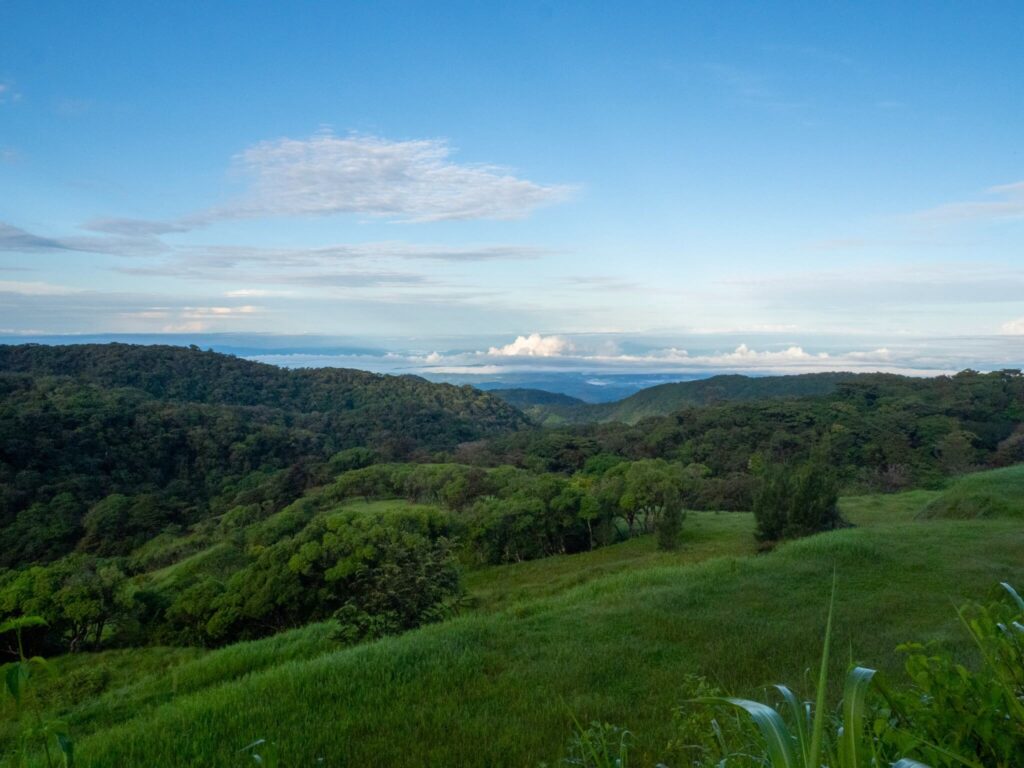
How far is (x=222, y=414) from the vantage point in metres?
78.1

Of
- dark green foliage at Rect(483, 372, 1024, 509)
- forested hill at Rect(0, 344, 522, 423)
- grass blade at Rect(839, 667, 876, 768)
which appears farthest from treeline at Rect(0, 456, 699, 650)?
forested hill at Rect(0, 344, 522, 423)

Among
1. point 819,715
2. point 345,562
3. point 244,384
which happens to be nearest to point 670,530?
point 345,562

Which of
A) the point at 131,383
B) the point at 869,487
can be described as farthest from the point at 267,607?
the point at 131,383

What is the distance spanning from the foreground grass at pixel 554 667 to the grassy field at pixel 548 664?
0.07ft

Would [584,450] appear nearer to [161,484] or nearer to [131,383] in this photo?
[161,484]

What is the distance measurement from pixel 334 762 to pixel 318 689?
54.0 inches

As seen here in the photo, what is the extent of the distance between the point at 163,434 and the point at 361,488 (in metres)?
34.6

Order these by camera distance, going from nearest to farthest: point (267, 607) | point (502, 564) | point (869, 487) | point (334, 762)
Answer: point (334, 762) → point (267, 607) → point (502, 564) → point (869, 487)

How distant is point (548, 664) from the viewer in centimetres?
678

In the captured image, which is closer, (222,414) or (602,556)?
(602,556)

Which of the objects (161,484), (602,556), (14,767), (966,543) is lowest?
(161,484)

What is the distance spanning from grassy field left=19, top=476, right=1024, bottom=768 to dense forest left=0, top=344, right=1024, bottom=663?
2401 mm

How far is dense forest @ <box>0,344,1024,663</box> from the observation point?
18.0m

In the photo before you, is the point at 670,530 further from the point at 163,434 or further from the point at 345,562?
the point at 163,434
